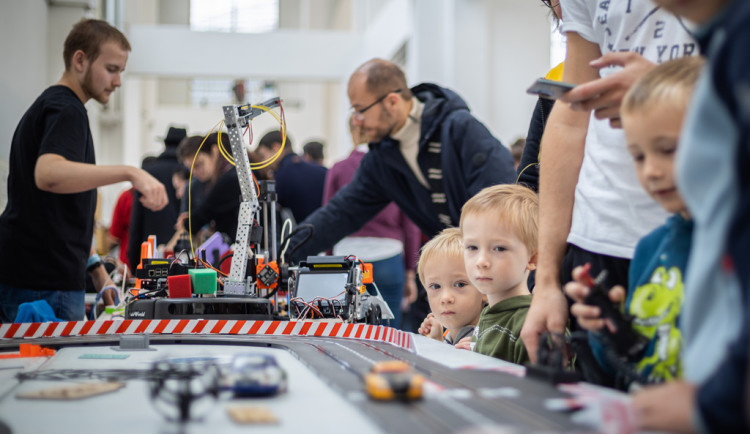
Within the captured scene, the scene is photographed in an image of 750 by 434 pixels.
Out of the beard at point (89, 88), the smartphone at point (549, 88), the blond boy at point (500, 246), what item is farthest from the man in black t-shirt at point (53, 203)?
the smartphone at point (549, 88)

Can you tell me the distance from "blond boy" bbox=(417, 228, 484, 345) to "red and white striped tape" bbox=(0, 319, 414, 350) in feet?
1.81

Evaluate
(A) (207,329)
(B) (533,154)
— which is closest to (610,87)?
(B) (533,154)

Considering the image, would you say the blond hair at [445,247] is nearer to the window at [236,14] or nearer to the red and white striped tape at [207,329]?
the red and white striped tape at [207,329]

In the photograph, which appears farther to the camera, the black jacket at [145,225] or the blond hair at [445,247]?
the black jacket at [145,225]

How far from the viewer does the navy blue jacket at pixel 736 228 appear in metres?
0.66

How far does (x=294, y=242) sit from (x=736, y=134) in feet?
7.51

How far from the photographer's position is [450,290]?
2.37m

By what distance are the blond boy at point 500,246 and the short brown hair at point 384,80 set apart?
133 cm

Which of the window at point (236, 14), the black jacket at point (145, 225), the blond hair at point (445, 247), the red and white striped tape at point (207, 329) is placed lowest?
the black jacket at point (145, 225)

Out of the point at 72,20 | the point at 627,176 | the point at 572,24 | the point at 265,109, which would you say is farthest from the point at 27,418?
the point at 72,20

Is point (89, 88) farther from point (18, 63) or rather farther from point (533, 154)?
point (18, 63)

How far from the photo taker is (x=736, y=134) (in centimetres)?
71

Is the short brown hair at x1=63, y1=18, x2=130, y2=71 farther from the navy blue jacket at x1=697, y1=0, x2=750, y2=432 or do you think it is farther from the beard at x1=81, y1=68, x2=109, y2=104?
the navy blue jacket at x1=697, y1=0, x2=750, y2=432

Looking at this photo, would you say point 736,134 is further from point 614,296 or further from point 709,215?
point 614,296
